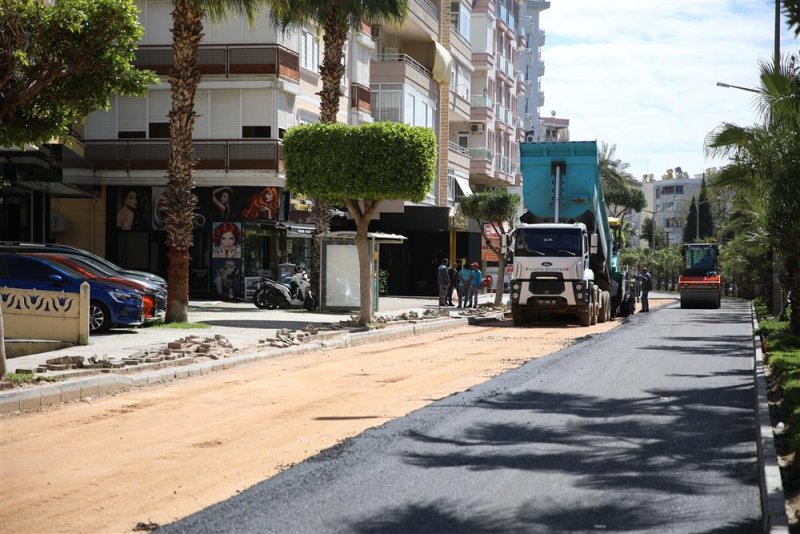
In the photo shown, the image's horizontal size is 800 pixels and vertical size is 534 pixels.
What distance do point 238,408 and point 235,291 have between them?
25.4 m

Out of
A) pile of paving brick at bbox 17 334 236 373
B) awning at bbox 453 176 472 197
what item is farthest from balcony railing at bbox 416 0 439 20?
pile of paving brick at bbox 17 334 236 373

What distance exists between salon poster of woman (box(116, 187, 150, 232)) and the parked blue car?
53.4 feet

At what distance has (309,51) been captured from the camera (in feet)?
132

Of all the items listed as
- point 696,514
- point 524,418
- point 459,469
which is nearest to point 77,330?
point 524,418

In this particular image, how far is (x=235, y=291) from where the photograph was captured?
124 feet

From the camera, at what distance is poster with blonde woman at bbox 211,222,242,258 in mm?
37656

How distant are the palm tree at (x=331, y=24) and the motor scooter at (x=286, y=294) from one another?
963 millimetres

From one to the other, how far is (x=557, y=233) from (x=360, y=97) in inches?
588

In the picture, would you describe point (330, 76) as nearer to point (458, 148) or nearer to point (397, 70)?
point (397, 70)

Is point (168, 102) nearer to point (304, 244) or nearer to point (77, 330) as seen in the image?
point (304, 244)

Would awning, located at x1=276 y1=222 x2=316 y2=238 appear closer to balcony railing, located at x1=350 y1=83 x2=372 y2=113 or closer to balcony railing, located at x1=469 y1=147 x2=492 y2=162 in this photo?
balcony railing, located at x1=350 y1=83 x2=372 y2=113

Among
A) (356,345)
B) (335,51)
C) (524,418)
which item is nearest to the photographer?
(524,418)

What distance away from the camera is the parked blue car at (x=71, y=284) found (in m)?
21.6

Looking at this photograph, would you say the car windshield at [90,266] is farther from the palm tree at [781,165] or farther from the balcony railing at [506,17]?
the balcony railing at [506,17]
